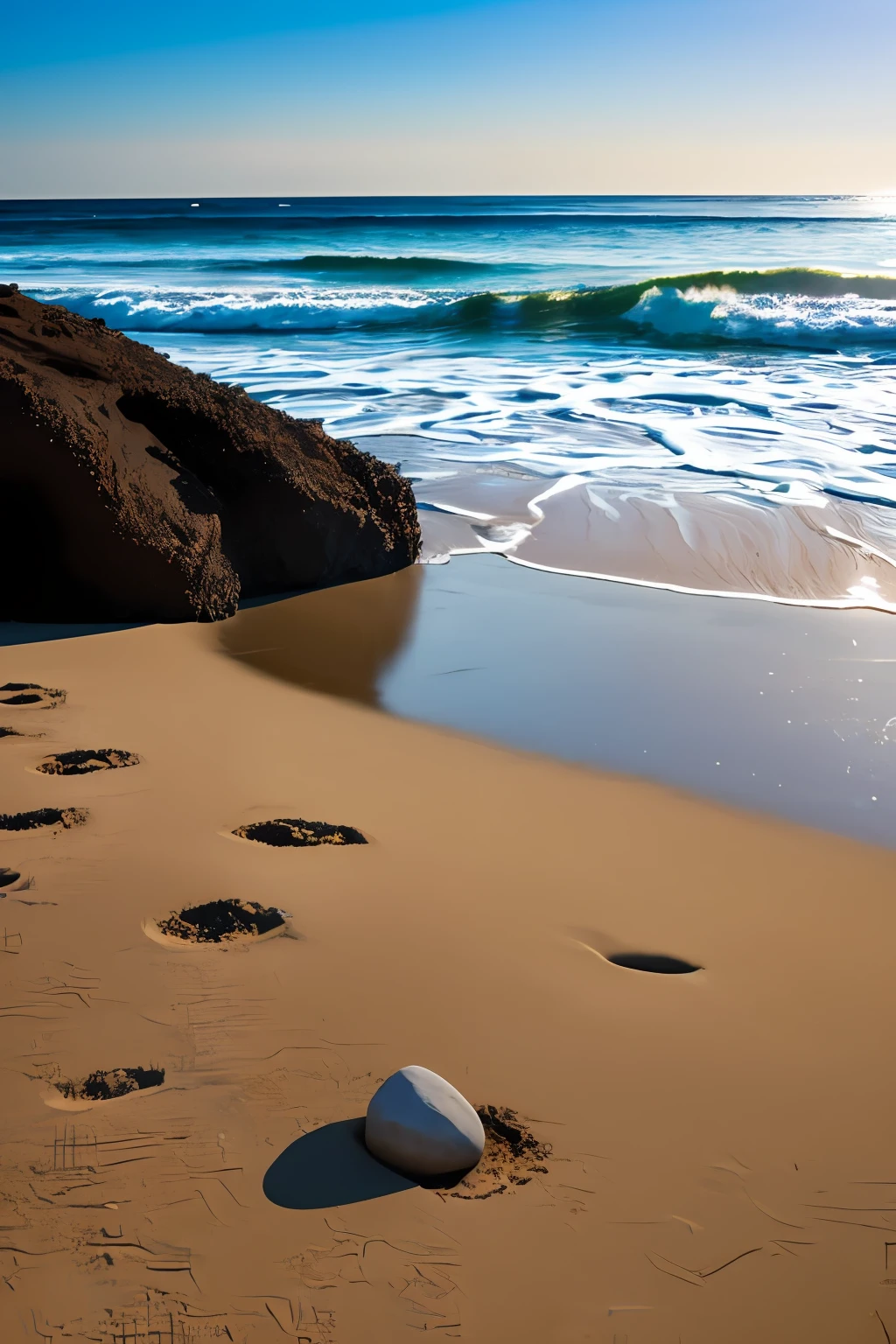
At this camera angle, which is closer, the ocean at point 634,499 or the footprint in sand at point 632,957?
the footprint in sand at point 632,957

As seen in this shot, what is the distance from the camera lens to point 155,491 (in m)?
3.79

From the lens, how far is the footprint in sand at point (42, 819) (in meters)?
2.22

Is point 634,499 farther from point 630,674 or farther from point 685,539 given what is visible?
point 630,674

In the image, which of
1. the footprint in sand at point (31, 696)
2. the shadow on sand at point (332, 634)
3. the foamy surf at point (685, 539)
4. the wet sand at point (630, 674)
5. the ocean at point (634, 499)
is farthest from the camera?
the foamy surf at point (685, 539)

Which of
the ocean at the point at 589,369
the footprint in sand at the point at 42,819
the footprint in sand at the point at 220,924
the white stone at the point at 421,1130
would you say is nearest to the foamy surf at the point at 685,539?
the ocean at the point at 589,369

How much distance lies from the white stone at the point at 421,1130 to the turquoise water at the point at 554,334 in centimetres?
508

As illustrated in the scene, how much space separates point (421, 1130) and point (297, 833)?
0.98 m

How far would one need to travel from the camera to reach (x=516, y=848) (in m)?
Answer: 2.32

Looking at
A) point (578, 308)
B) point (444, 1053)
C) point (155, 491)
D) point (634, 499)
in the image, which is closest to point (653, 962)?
point (444, 1053)

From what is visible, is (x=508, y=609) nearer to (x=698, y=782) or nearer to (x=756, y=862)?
(x=698, y=782)

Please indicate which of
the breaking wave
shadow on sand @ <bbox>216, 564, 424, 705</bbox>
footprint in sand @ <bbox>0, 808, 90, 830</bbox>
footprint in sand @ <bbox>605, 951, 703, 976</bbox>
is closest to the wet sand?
shadow on sand @ <bbox>216, 564, 424, 705</bbox>

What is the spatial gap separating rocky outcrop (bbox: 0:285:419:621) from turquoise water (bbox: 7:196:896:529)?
2.02 metres

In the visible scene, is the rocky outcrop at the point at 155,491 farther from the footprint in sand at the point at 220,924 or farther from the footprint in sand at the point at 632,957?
the footprint in sand at the point at 632,957

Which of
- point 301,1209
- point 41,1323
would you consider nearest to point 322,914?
point 301,1209
